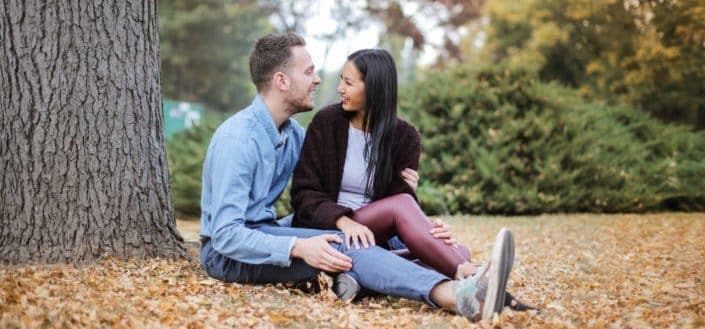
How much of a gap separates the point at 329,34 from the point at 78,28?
1264 centimetres

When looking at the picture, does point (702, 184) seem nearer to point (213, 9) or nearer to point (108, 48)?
point (108, 48)

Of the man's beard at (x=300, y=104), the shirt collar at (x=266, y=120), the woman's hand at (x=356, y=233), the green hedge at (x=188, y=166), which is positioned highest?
the man's beard at (x=300, y=104)

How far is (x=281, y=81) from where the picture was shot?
392 centimetres

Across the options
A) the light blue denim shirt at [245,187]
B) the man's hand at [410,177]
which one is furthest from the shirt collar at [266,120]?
the man's hand at [410,177]

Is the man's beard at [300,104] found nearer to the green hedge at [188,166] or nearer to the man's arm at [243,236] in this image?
the man's arm at [243,236]

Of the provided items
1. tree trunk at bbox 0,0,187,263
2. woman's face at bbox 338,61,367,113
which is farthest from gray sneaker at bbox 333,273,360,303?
tree trunk at bbox 0,0,187,263

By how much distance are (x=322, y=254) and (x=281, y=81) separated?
1.00 metres

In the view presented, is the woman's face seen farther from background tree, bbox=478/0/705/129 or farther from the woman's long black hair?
background tree, bbox=478/0/705/129

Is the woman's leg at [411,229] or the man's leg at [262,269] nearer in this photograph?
the woman's leg at [411,229]

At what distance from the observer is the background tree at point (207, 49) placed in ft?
67.9

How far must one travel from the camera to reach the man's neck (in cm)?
392

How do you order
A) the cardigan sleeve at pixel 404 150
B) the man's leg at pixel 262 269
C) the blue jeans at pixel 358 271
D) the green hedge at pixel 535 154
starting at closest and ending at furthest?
the blue jeans at pixel 358 271 → the man's leg at pixel 262 269 → the cardigan sleeve at pixel 404 150 → the green hedge at pixel 535 154

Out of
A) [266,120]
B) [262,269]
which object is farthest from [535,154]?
[262,269]

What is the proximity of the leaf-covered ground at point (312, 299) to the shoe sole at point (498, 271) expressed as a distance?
65mm
